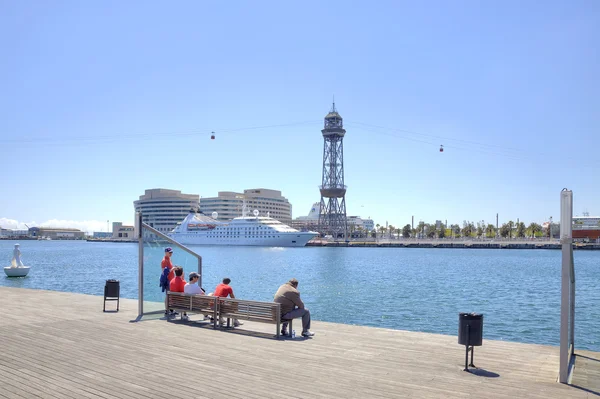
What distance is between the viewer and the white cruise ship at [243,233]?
128875mm

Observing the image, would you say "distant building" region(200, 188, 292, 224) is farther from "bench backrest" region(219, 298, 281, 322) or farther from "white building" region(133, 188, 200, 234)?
"bench backrest" region(219, 298, 281, 322)

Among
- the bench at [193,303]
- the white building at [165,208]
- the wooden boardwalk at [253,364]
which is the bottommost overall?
the wooden boardwalk at [253,364]

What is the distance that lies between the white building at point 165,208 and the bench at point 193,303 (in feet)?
571

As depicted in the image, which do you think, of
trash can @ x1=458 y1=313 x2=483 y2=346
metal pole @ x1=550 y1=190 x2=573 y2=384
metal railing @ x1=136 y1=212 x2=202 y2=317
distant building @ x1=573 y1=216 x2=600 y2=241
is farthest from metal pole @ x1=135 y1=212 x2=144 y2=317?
distant building @ x1=573 y1=216 x2=600 y2=241

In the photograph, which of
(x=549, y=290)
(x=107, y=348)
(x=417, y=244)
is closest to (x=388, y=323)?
(x=107, y=348)

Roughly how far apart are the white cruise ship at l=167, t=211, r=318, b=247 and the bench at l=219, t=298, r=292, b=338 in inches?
4614

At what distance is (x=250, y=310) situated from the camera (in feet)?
35.4

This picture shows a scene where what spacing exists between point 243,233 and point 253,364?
12542cm

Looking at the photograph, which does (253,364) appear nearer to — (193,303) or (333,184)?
(193,303)

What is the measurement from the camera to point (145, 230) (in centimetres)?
1332

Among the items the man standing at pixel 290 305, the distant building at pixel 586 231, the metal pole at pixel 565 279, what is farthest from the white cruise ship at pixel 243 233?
the metal pole at pixel 565 279

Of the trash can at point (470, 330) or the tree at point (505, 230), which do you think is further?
the tree at point (505, 230)

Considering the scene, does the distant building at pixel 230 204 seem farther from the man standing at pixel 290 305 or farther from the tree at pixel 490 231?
the man standing at pixel 290 305

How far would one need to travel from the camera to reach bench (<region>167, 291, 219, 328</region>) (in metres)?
11.4
